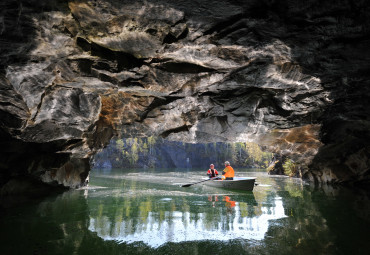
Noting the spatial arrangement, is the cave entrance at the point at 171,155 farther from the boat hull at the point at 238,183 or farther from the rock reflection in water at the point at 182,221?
the rock reflection in water at the point at 182,221

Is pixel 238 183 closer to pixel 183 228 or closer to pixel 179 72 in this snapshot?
pixel 183 228

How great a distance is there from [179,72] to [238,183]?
29.5ft

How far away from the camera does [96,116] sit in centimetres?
878

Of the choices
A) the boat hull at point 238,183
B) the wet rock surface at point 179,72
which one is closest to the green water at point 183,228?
the wet rock surface at point 179,72

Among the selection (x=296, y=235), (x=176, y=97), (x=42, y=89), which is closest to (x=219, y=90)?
(x=176, y=97)

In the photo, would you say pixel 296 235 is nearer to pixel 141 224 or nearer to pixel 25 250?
pixel 141 224

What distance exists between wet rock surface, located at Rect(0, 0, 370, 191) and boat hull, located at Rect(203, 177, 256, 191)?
285 centimetres

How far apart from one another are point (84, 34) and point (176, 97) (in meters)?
3.84

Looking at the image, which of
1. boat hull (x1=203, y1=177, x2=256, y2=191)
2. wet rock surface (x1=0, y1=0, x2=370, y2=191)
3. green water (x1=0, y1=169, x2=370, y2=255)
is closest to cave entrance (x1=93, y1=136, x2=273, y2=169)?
boat hull (x1=203, y1=177, x2=256, y2=191)

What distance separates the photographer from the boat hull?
13008 mm

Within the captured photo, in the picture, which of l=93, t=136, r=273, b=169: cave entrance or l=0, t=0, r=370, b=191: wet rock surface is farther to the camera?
l=93, t=136, r=273, b=169: cave entrance

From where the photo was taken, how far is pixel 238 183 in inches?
528

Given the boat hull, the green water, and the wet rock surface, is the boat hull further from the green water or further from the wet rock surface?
the green water

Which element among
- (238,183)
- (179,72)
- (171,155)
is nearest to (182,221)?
(179,72)
